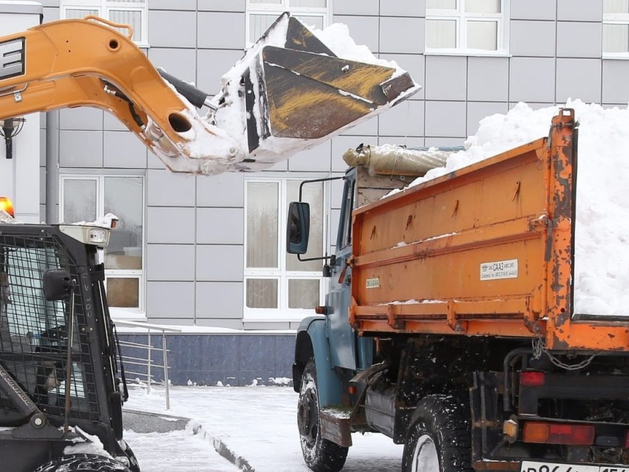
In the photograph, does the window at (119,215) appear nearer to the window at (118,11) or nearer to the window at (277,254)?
the window at (277,254)

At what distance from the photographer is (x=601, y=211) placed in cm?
489

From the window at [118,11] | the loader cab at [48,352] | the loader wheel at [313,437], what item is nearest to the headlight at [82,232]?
the loader cab at [48,352]

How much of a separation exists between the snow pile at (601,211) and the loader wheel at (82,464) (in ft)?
8.07

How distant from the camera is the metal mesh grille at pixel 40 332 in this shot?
5535 millimetres

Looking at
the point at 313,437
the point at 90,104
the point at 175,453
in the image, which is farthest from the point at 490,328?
the point at 175,453

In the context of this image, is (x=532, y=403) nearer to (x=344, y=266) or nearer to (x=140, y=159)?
(x=344, y=266)

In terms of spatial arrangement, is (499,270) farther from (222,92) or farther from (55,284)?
(55,284)

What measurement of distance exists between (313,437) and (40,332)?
391 cm

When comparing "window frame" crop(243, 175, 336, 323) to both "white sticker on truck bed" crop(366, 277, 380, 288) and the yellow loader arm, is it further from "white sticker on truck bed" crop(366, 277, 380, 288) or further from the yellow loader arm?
the yellow loader arm

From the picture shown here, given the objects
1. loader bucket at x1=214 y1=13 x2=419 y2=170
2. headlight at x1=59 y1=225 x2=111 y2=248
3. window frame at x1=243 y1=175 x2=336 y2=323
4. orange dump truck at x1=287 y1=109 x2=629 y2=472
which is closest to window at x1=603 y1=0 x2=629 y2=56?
window frame at x1=243 y1=175 x2=336 y2=323

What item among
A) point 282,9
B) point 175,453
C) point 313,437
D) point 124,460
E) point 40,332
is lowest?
point 175,453

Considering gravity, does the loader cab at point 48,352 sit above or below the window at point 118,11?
below

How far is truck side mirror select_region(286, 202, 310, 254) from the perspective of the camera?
855 centimetres

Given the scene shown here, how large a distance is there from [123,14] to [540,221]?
12.5 metres
